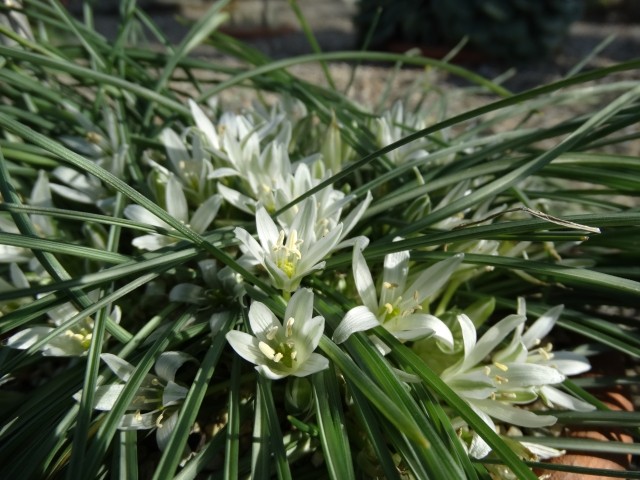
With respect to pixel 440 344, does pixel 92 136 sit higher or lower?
higher

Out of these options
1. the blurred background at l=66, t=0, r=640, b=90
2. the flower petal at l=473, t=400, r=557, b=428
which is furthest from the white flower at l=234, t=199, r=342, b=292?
the blurred background at l=66, t=0, r=640, b=90

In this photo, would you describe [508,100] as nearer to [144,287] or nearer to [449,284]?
[449,284]

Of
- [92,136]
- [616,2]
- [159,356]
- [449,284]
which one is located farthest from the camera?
[616,2]

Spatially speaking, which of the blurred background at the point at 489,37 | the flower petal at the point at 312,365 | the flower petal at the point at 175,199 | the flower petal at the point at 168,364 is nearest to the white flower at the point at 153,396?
the flower petal at the point at 168,364

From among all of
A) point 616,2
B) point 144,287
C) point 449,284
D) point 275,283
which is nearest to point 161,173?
point 144,287

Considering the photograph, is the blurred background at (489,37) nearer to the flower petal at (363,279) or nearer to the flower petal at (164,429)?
the flower petal at (363,279)

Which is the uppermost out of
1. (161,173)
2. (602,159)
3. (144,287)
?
(161,173)

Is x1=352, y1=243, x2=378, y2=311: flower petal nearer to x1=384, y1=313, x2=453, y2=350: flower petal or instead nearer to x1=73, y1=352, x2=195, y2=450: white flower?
x1=384, y1=313, x2=453, y2=350: flower petal

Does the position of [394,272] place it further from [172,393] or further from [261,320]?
[172,393]

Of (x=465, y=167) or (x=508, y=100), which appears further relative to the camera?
(x=465, y=167)
